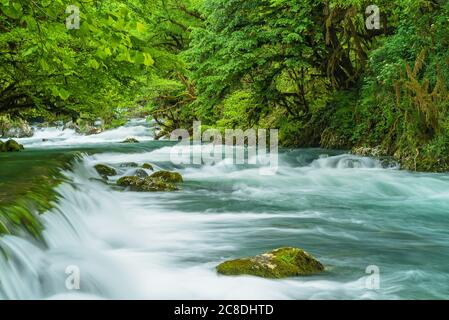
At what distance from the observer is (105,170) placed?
1292cm

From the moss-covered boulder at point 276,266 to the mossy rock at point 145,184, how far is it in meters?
5.69

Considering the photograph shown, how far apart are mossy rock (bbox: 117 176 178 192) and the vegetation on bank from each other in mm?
2201

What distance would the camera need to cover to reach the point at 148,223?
821 cm

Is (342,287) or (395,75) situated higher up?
(395,75)

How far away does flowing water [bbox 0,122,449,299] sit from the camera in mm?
4867

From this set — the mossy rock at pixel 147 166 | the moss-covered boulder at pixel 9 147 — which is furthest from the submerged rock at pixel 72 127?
the mossy rock at pixel 147 166

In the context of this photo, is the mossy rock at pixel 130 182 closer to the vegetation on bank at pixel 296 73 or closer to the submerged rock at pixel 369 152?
the vegetation on bank at pixel 296 73

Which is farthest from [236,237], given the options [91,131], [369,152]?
[91,131]

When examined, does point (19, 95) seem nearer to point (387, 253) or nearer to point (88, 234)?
point (88, 234)

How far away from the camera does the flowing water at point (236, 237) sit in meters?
4.87

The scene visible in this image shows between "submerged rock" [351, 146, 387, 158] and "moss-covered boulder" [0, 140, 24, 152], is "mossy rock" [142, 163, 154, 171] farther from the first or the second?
"submerged rock" [351, 146, 387, 158]

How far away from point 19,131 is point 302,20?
88.4ft

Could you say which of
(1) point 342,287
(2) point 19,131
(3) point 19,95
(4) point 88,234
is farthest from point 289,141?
(2) point 19,131
